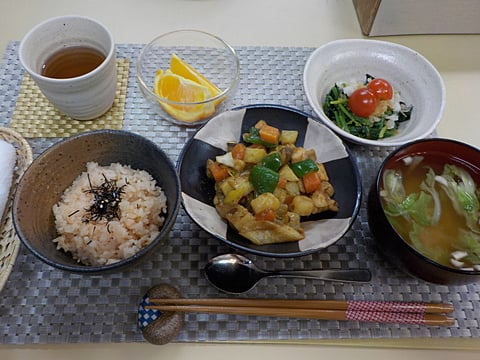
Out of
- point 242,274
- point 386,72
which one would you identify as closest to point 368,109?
point 386,72

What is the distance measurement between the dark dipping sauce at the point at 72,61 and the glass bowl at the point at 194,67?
0.17m

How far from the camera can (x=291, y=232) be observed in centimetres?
117

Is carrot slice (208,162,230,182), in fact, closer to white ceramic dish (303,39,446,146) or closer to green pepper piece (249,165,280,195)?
green pepper piece (249,165,280,195)

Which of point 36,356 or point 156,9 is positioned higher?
point 156,9

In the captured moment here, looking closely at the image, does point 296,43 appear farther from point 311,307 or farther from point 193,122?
point 311,307

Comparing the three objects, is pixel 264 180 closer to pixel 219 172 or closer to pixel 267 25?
pixel 219 172

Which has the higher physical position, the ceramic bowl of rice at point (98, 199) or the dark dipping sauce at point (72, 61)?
the dark dipping sauce at point (72, 61)

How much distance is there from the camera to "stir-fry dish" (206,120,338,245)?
1.18 meters

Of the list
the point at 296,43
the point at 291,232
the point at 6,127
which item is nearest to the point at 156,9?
the point at 296,43

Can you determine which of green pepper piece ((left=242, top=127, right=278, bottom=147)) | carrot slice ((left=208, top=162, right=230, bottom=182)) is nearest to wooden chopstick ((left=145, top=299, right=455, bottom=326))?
carrot slice ((left=208, top=162, right=230, bottom=182))

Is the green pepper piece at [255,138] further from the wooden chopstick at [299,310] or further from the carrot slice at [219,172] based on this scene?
the wooden chopstick at [299,310]

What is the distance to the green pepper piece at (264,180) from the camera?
1235 millimetres

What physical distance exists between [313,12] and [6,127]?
1.54 meters

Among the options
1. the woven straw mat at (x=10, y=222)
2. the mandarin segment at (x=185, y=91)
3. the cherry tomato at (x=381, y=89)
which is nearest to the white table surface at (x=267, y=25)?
the cherry tomato at (x=381, y=89)
